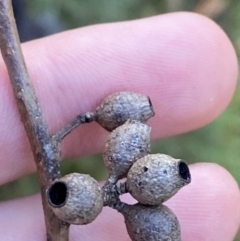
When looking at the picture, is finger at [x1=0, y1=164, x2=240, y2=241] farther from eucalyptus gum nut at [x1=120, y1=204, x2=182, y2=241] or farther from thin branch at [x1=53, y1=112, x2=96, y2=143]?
eucalyptus gum nut at [x1=120, y1=204, x2=182, y2=241]

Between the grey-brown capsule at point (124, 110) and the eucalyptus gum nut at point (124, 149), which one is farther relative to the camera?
the grey-brown capsule at point (124, 110)

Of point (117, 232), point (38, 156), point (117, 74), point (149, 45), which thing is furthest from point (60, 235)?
point (149, 45)

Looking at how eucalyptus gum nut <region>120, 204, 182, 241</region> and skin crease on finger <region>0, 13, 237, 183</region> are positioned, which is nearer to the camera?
eucalyptus gum nut <region>120, 204, 182, 241</region>

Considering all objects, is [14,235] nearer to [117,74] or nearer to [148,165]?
[117,74]

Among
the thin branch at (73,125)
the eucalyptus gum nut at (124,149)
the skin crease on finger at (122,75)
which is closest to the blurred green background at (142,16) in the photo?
the skin crease on finger at (122,75)

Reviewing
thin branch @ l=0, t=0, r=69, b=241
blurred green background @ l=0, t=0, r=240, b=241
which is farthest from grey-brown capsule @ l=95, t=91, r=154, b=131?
blurred green background @ l=0, t=0, r=240, b=241

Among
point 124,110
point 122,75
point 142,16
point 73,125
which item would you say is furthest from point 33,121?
point 142,16

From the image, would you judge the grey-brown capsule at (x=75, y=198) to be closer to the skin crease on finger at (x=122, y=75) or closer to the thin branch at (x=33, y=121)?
the thin branch at (x=33, y=121)
